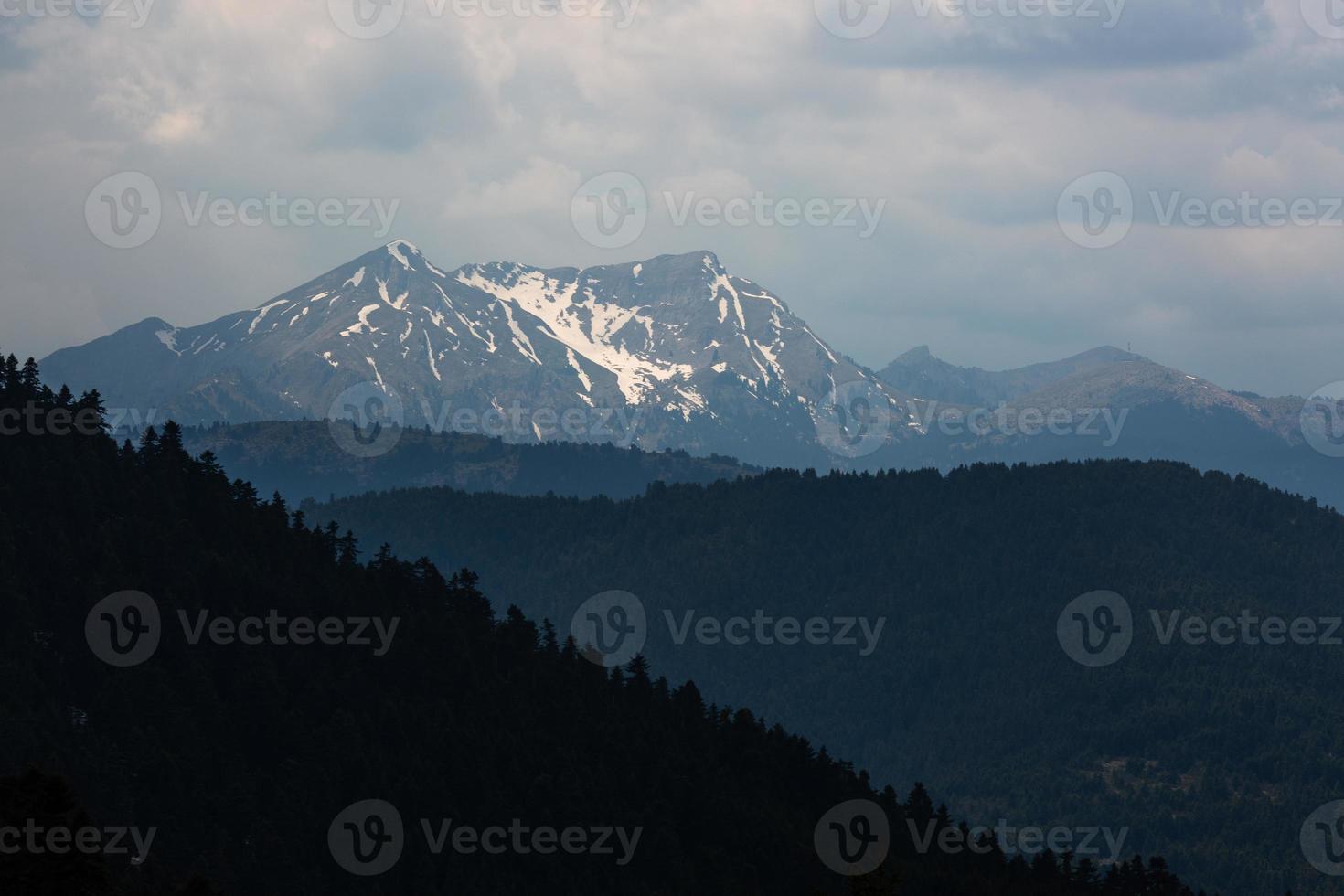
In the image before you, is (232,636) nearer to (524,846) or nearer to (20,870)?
(524,846)

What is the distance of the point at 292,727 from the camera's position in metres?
168

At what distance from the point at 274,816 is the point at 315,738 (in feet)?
47.6

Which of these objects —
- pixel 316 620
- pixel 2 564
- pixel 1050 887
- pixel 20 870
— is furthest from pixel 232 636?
pixel 20 870

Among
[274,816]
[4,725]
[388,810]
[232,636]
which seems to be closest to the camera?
[4,725]

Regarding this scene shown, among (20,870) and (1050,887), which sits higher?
(20,870)

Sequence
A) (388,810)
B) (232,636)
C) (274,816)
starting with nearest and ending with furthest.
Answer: (274,816) < (388,810) < (232,636)

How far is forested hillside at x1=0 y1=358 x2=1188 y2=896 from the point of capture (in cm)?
14838

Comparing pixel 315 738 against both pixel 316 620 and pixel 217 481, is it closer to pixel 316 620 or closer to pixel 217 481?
pixel 316 620

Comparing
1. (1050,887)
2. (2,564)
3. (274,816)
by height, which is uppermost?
(2,564)

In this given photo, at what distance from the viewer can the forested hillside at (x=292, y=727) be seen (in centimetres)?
14838

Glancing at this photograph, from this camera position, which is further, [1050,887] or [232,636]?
[1050,887]

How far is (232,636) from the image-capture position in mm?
176750

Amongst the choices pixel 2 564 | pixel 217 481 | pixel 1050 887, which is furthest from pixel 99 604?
pixel 1050 887

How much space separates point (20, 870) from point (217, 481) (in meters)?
139
